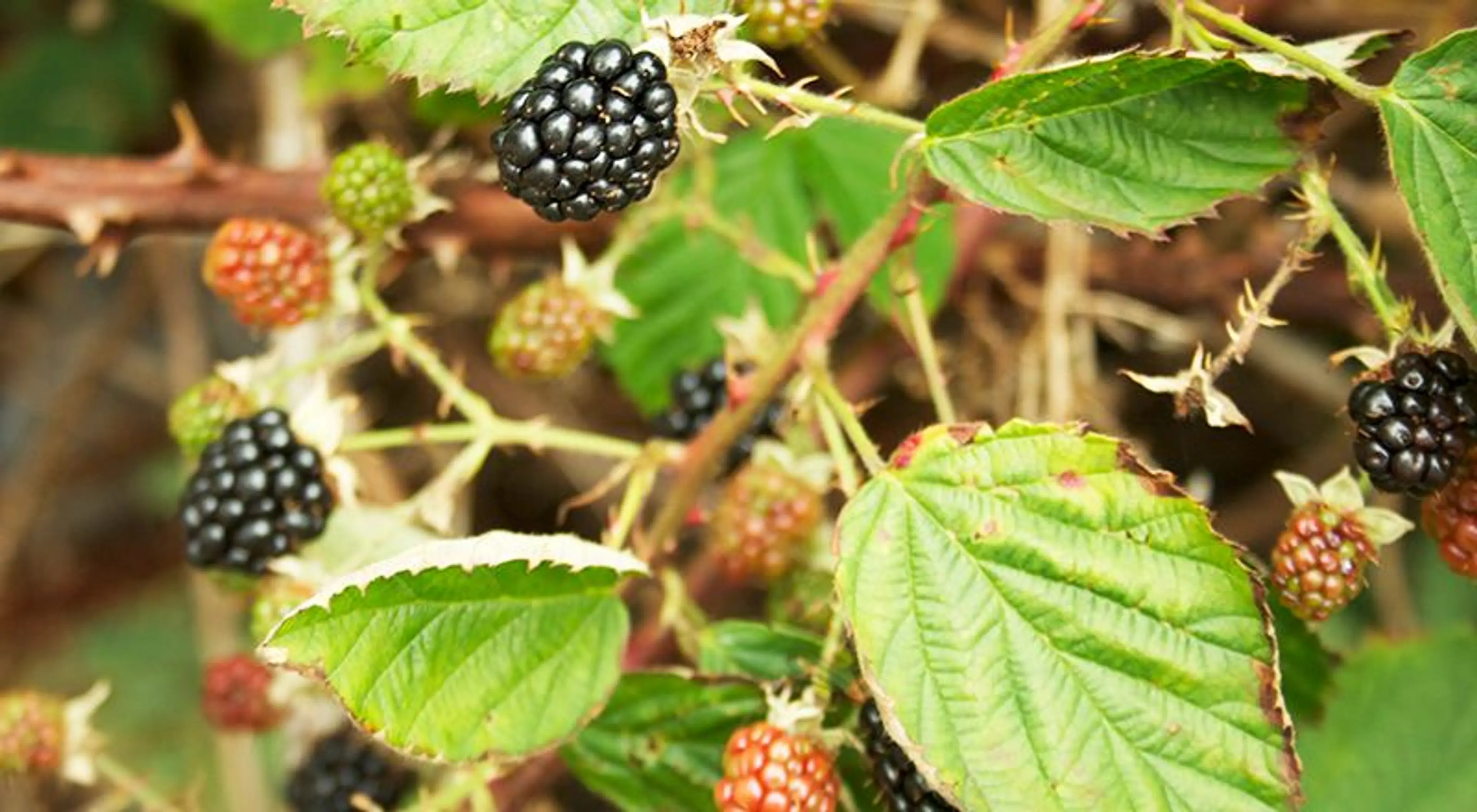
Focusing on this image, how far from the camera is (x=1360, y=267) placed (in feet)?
4.67

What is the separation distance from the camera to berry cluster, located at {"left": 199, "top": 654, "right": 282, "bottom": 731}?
1931 millimetres

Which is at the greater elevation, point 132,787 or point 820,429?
point 820,429

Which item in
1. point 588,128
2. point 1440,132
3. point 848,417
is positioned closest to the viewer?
point 588,128

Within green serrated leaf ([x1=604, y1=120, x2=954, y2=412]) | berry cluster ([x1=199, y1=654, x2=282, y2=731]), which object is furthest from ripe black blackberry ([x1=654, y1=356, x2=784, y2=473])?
berry cluster ([x1=199, y1=654, x2=282, y2=731])

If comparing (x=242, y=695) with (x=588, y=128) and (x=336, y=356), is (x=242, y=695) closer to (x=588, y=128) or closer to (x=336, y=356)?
(x=336, y=356)

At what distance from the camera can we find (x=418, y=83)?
144 centimetres

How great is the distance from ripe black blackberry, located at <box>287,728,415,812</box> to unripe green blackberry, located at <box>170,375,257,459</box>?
1.42 ft

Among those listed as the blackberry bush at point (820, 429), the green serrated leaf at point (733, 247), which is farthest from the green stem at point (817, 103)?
the green serrated leaf at point (733, 247)

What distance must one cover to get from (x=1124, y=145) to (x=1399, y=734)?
3.28 feet

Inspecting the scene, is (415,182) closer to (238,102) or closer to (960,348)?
(960,348)

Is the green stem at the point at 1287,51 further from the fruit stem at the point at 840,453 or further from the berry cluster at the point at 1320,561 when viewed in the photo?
the fruit stem at the point at 840,453

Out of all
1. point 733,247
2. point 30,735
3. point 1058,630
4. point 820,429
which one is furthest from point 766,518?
point 30,735

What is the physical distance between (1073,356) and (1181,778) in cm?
113

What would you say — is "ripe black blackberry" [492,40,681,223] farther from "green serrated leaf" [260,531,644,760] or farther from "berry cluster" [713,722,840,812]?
"berry cluster" [713,722,840,812]
